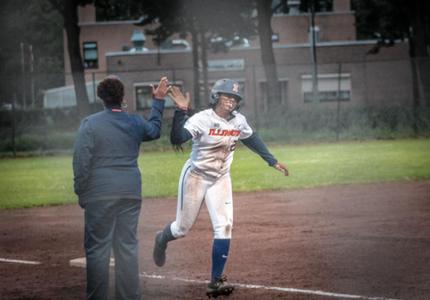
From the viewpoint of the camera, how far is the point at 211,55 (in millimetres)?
55531

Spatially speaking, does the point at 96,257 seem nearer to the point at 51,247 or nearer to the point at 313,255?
the point at 313,255

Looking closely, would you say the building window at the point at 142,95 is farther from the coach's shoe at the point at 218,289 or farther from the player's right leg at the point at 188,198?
the coach's shoe at the point at 218,289

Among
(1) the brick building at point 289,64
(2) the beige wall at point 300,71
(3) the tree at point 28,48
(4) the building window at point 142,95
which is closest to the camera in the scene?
(3) the tree at point 28,48

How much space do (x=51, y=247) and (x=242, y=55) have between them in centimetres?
4339

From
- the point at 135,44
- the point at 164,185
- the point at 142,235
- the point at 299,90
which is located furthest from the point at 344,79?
the point at 142,235

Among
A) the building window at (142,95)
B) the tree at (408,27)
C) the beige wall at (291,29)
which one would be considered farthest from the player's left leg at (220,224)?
the beige wall at (291,29)

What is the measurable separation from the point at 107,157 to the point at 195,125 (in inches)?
51.3

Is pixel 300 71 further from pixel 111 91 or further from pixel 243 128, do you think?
pixel 111 91

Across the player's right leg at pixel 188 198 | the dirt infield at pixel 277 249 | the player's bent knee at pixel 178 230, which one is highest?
the player's right leg at pixel 188 198

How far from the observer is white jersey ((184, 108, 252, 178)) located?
8289mm

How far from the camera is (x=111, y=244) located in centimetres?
727

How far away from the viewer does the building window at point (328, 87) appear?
45.9 m

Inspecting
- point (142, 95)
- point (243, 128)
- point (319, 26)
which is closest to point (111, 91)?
point (243, 128)

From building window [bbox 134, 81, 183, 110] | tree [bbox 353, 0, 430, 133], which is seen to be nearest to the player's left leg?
tree [bbox 353, 0, 430, 133]
